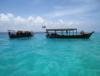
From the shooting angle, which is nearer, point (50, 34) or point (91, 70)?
point (91, 70)

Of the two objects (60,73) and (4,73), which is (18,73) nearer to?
(4,73)

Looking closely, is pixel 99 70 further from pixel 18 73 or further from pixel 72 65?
pixel 18 73

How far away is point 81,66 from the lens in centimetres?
1288

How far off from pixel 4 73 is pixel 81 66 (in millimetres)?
6823

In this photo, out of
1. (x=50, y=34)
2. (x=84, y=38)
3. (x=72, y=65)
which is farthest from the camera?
(x=50, y=34)

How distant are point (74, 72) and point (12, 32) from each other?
126 ft

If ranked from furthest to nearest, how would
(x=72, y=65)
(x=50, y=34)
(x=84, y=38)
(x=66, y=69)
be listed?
(x=50, y=34) → (x=84, y=38) → (x=72, y=65) → (x=66, y=69)

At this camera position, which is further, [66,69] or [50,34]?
[50,34]

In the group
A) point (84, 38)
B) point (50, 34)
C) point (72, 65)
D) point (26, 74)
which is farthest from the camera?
point (50, 34)

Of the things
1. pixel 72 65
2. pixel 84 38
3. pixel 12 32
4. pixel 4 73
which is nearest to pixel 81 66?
pixel 72 65

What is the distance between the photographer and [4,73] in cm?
1134

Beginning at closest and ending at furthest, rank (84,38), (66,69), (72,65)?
(66,69) < (72,65) < (84,38)

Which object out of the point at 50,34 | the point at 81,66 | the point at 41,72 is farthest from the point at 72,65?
the point at 50,34

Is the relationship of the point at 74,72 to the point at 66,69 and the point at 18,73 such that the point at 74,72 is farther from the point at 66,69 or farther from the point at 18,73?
the point at 18,73
